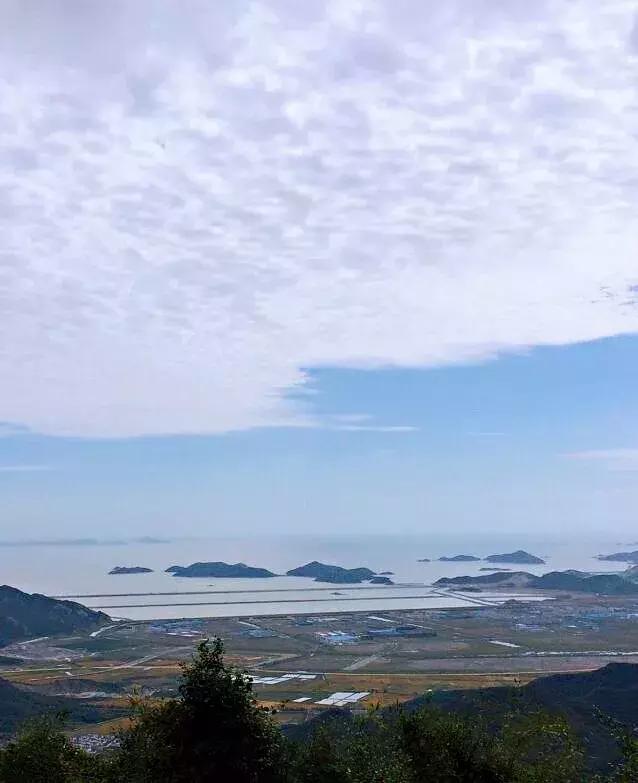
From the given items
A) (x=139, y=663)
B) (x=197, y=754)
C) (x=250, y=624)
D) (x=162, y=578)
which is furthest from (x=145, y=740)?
(x=162, y=578)

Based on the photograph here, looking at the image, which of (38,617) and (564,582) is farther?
(564,582)

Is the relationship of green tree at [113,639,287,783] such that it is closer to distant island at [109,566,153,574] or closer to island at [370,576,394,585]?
island at [370,576,394,585]

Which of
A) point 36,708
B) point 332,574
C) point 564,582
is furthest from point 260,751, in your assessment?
point 332,574

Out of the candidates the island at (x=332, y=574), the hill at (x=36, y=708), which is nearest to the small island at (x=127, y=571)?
the island at (x=332, y=574)

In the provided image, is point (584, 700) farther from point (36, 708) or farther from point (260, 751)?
point (260, 751)

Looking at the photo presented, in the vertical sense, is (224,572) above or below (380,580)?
above

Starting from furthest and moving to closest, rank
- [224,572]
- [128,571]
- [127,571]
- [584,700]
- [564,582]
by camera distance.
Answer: [128,571] → [127,571] → [224,572] → [564,582] → [584,700]
